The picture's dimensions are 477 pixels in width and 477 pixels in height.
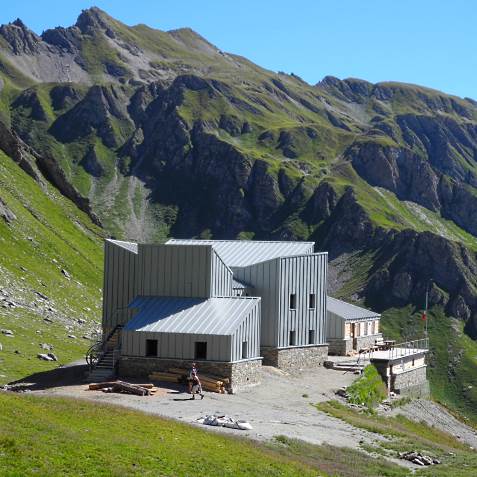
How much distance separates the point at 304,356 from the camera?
2349 inches

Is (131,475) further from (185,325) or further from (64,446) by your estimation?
(185,325)

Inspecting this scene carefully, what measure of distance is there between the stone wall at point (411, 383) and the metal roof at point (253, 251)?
1167cm

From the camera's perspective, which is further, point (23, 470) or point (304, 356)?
point (304, 356)

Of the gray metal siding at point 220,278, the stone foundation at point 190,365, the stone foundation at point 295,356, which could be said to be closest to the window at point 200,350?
the stone foundation at point 190,365

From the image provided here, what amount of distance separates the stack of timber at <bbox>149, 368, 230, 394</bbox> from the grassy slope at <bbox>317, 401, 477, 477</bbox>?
5497 mm

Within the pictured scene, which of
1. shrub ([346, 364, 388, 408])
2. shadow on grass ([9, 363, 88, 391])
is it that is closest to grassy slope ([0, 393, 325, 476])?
shadow on grass ([9, 363, 88, 391])

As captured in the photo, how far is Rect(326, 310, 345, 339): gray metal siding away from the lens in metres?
71.3

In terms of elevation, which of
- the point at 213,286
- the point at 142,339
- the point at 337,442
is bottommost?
the point at 337,442

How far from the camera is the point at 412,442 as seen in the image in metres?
39.5

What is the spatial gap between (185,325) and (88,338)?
1890 cm

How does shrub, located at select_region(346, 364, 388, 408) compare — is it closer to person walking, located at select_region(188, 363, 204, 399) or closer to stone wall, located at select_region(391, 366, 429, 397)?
stone wall, located at select_region(391, 366, 429, 397)

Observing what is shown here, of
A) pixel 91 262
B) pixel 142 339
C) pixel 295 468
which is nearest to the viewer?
pixel 295 468

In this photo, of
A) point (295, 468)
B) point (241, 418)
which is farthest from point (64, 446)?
point (241, 418)

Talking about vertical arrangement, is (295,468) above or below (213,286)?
below
